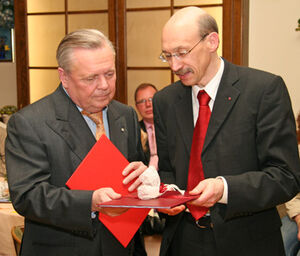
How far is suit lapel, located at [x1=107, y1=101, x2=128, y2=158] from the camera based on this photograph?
1.86 m

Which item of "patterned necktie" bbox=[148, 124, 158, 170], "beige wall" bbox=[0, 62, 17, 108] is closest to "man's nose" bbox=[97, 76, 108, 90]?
"patterned necktie" bbox=[148, 124, 158, 170]

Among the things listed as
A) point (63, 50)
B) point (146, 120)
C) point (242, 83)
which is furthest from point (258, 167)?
point (146, 120)

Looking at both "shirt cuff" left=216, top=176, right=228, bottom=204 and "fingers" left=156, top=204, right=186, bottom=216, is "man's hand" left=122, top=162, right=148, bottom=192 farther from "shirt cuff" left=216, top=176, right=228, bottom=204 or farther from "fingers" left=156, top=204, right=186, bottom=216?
"shirt cuff" left=216, top=176, right=228, bottom=204

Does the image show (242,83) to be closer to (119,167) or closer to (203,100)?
(203,100)

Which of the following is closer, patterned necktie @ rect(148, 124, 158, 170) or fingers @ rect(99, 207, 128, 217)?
fingers @ rect(99, 207, 128, 217)

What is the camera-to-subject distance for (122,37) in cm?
509

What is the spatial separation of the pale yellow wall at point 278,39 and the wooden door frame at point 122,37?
0.34ft

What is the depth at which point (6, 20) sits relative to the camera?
6617 millimetres

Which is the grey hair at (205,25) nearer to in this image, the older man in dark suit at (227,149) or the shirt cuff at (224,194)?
the older man in dark suit at (227,149)

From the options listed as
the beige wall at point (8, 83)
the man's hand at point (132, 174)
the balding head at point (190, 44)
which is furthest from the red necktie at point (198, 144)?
the beige wall at point (8, 83)

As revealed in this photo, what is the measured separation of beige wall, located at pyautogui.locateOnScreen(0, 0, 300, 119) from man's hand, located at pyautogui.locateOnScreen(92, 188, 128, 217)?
129 inches

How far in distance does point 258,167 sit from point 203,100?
1.14 feet

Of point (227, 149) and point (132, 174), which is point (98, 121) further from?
point (227, 149)

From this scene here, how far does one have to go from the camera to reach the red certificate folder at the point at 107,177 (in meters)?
1.67
